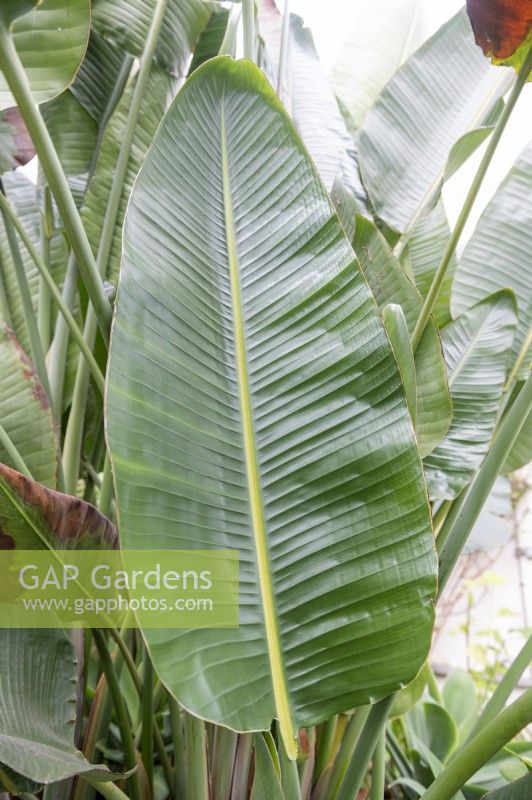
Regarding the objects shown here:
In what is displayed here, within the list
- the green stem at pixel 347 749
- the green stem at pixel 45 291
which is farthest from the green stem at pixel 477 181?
the green stem at pixel 45 291

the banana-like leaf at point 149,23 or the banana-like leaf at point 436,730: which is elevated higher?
the banana-like leaf at point 149,23

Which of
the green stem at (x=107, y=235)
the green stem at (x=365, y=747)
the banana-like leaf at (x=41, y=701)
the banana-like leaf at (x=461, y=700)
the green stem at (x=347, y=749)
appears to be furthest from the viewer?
the banana-like leaf at (x=461, y=700)

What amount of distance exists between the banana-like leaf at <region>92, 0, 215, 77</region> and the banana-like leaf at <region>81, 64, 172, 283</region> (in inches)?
1.0

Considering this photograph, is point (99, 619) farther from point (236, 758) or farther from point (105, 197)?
point (105, 197)

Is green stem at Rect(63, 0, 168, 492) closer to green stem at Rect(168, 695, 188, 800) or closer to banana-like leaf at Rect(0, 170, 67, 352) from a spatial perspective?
banana-like leaf at Rect(0, 170, 67, 352)

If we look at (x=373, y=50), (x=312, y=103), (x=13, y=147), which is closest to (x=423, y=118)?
(x=312, y=103)

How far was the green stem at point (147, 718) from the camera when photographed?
1.70ft

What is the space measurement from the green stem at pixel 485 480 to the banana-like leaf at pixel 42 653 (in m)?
0.26

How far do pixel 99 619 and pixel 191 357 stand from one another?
22 centimetres

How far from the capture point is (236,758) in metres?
0.53

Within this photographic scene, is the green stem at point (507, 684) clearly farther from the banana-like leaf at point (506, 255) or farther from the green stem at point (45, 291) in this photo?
the green stem at point (45, 291)

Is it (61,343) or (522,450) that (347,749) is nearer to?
(522,450)

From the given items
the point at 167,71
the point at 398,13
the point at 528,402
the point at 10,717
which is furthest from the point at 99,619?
the point at 398,13

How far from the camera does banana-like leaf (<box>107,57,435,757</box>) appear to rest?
339mm
